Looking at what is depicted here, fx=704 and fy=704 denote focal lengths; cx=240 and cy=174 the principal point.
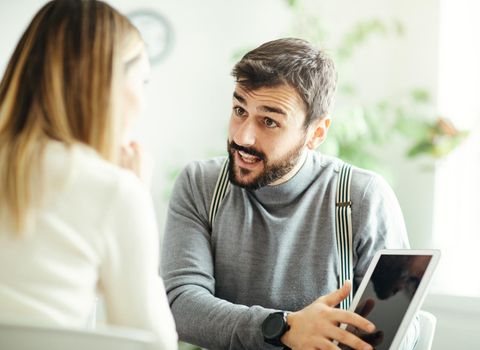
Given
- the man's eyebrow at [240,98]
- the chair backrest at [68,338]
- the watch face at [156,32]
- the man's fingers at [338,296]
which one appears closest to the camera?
the chair backrest at [68,338]

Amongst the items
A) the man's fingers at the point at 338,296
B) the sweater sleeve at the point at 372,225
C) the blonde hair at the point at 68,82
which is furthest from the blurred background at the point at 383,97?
the blonde hair at the point at 68,82

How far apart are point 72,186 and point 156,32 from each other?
3.15 meters

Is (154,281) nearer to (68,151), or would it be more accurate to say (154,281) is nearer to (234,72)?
(68,151)

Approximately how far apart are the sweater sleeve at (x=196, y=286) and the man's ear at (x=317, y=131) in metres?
0.36

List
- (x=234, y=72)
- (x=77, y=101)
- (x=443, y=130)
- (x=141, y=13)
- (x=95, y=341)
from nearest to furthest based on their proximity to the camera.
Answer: (x=95, y=341)
(x=77, y=101)
(x=234, y=72)
(x=443, y=130)
(x=141, y=13)

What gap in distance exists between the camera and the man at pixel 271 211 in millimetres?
1884

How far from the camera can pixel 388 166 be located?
3.42m

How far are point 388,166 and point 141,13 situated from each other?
1701 mm

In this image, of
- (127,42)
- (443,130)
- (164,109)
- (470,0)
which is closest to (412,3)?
(470,0)

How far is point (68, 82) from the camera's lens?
114 centimetres

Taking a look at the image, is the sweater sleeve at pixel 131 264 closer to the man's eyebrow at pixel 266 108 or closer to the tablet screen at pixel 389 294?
the tablet screen at pixel 389 294

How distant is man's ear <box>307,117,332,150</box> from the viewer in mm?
2117

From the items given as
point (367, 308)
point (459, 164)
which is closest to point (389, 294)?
point (367, 308)

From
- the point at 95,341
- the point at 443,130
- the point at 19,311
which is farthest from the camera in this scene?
the point at 443,130
